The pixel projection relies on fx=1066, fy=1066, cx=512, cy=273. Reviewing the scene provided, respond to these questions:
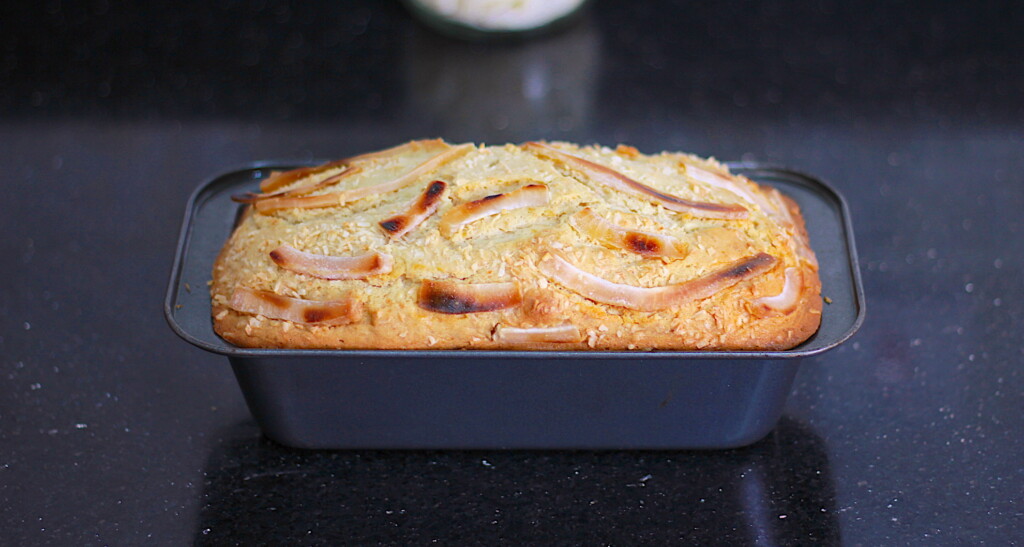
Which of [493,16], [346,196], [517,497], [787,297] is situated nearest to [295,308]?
[346,196]

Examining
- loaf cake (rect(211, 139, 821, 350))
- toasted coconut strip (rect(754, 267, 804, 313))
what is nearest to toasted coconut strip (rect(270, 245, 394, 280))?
loaf cake (rect(211, 139, 821, 350))

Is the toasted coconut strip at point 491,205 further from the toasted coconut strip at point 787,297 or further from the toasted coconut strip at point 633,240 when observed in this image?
the toasted coconut strip at point 787,297

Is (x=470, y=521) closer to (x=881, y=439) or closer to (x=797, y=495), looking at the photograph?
(x=797, y=495)

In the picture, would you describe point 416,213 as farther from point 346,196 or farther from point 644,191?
point 644,191

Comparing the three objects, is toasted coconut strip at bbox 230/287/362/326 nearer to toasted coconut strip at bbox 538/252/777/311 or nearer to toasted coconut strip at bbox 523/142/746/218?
toasted coconut strip at bbox 538/252/777/311

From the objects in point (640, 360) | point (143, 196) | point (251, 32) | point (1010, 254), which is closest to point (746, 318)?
point (640, 360)
